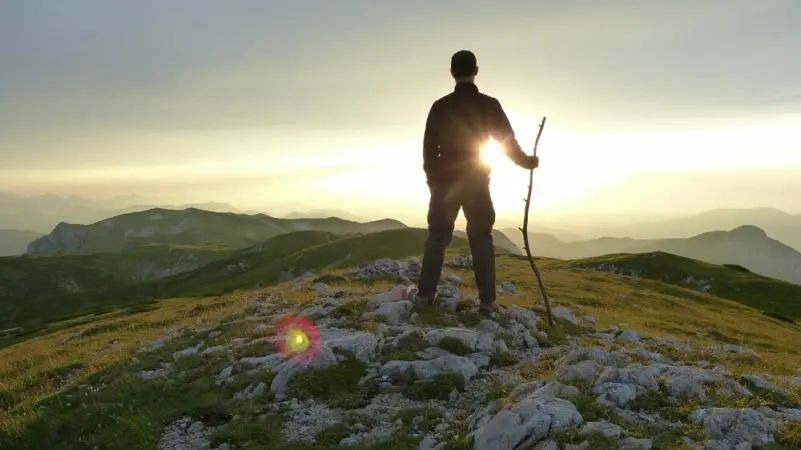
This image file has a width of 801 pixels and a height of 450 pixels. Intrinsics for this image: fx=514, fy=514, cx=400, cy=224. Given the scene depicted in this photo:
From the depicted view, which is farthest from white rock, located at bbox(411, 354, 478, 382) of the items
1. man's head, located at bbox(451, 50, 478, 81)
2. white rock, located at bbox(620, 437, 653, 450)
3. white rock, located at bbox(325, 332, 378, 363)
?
man's head, located at bbox(451, 50, 478, 81)

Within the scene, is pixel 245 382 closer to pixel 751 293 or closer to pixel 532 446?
pixel 532 446

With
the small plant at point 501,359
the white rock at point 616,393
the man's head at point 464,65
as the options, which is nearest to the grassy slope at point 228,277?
the man's head at point 464,65

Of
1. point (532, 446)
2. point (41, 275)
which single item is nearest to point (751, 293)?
point (532, 446)

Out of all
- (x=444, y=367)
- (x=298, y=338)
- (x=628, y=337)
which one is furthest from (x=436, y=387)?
Result: (x=628, y=337)

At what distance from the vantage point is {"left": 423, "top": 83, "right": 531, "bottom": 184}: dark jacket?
12.1 m

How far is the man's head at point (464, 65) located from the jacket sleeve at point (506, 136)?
84 centimetres

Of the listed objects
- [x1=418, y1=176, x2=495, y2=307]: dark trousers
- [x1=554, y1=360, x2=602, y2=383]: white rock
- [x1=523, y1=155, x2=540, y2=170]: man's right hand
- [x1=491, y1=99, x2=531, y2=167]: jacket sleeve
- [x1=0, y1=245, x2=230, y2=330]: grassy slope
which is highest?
[x1=491, y1=99, x2=531, y2=167]: jacket sleeve

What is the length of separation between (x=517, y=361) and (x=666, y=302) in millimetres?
37111

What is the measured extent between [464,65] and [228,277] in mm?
107034

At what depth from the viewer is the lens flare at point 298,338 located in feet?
35.6

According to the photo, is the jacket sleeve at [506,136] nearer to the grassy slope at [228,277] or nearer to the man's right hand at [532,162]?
the man's right hand at [532,162]

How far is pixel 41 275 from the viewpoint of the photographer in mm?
145125

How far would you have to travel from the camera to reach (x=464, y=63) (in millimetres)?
12039

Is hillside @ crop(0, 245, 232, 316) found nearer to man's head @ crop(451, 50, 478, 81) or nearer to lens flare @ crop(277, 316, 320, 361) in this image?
Result: lens flare @ crop(277, 316, 320, 361)
